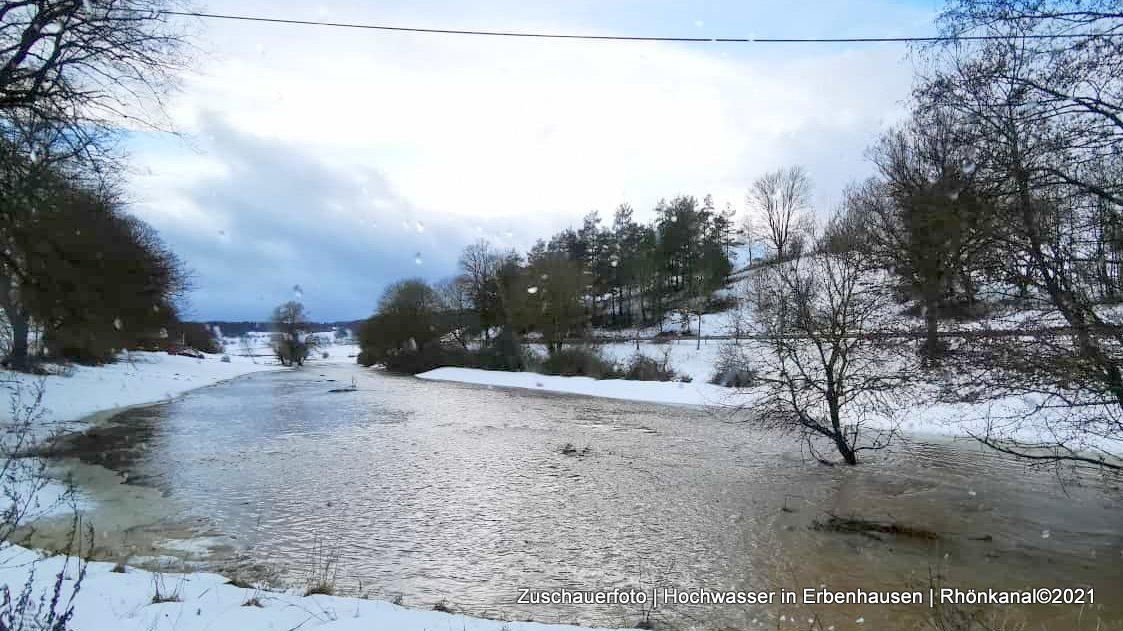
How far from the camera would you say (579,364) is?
3759cm

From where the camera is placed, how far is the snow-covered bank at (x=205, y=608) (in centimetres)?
431

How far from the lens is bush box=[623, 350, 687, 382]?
32.3 meters

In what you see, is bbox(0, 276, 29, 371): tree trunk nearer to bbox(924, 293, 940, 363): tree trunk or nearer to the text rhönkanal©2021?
the text rhönkanal©2021

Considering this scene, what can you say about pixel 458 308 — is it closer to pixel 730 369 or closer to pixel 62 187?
pixel 730 369

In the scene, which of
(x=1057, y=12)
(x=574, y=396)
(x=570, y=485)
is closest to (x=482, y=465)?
(x=570, y=485)

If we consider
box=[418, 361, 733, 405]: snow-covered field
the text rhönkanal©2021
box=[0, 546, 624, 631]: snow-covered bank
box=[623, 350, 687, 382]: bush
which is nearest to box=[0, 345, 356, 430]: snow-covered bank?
box=[0, 546, 624, 631]: snow-covered bank

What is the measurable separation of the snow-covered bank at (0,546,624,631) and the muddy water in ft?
3.65

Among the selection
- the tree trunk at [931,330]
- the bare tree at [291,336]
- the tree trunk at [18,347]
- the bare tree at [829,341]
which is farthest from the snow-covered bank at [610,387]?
the bare tree at [291,336]

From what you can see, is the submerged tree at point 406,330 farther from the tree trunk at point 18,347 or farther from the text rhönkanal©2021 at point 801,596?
the text rhönkanal©2021 at point 801,596

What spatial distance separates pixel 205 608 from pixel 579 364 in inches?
1301

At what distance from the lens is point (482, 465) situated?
42.5 ft

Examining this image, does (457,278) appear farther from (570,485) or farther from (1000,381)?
(1000,381)

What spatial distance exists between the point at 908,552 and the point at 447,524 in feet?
19.5

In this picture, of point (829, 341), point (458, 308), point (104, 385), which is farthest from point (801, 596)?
point (458, 308)
